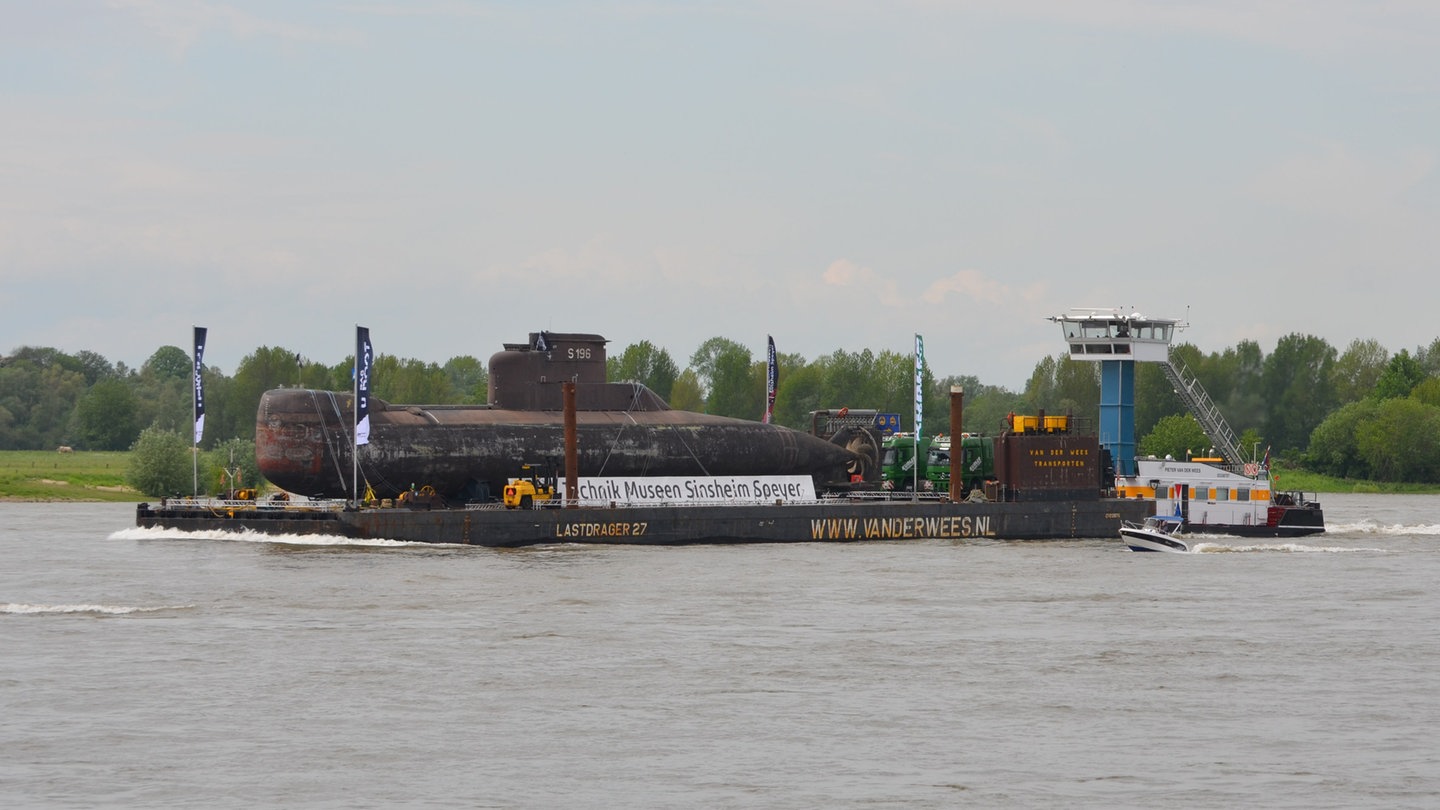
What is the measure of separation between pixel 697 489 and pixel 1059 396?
80.5 m

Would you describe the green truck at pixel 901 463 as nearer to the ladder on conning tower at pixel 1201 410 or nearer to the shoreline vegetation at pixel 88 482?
the ladder on conning tower at pixel 1201 410

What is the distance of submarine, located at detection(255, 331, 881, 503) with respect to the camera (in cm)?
6494

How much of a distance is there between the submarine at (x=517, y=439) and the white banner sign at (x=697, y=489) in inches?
100

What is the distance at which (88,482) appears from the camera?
114875 millimetres

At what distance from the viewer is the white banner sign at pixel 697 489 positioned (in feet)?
213

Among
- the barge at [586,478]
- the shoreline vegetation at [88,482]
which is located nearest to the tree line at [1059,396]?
the shoreline vegetation at [88,482]

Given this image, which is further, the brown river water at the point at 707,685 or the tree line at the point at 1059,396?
the tree line at the point at 1059,396

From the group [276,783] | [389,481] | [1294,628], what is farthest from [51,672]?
[389,481]

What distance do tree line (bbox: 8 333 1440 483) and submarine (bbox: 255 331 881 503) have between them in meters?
55.9

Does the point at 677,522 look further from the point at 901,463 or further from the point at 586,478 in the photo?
the point at 901,463

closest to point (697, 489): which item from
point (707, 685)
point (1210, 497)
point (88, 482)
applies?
point (1210, 497)

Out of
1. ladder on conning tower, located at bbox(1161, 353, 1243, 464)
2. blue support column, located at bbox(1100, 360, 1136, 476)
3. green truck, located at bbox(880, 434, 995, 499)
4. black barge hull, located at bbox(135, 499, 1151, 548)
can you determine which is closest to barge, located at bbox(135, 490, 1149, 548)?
black barge hull, located at bbox(135, 499, 1151, 548)

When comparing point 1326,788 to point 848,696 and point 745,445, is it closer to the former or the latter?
point 848,696

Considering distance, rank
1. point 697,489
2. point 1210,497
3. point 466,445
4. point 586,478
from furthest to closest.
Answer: point 1210,497
point 697,489
point 466,445
point 586,478
